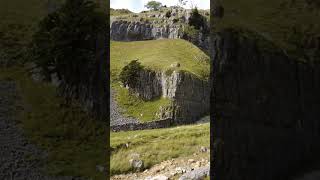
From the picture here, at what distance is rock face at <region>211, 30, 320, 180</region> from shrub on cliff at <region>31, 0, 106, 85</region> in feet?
13.4

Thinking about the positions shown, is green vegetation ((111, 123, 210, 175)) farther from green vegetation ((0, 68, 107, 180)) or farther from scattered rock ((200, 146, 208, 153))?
green vegetation ((0, 68, 107, 180))

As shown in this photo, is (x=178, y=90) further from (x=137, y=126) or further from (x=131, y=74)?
(x=137, y=126)

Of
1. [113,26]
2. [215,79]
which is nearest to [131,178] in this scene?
[215,79]

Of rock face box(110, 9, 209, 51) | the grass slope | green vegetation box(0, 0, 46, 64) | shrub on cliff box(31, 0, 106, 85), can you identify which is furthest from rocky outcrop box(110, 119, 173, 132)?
rock face box(110, 9, 209, 51)

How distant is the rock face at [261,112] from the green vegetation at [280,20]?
372mm

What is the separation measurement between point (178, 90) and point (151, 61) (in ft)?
20.5

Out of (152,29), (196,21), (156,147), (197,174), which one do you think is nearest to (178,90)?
(156,147)

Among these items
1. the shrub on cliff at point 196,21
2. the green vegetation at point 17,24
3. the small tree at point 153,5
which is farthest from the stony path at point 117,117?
the small tree at point 153,5

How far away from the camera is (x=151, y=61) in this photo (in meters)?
51.4

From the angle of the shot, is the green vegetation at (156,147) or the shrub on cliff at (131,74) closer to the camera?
the green vegetation at (156,147)

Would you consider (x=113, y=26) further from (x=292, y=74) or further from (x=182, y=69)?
(x=292, y=74)

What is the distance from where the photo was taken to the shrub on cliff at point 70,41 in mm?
12922

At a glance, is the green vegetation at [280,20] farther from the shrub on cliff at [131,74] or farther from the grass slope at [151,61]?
the shrub on cliff at [131,74]

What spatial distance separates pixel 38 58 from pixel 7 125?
221 centimetres
